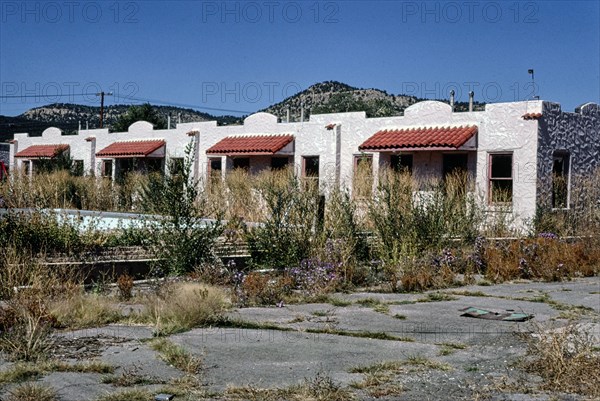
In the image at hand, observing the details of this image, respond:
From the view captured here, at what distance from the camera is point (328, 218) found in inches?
600

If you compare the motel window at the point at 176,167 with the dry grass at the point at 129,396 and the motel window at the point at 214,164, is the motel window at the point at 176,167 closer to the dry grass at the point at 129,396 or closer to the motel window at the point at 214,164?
the dry grass at the point at 129,396

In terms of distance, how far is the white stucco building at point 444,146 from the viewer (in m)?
23.3

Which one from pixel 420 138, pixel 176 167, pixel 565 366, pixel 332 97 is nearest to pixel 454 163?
pixel 420 138

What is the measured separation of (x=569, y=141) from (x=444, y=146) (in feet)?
13.4

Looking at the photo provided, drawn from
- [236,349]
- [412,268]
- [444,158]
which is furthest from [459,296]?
[444,158]

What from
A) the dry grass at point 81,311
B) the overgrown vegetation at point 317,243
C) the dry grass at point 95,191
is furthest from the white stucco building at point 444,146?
the dry grass at point 81,311

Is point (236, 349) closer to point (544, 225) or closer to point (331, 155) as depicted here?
point (544, 225)

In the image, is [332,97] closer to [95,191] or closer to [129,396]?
[95,191]

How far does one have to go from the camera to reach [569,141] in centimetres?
2439

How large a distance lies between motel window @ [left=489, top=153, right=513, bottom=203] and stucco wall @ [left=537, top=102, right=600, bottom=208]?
935 mm

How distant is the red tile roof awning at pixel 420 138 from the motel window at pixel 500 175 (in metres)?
1.12

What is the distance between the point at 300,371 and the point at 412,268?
7.05 m

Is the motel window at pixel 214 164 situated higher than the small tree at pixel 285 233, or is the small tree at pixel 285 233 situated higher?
the motel window at pixel 214 164

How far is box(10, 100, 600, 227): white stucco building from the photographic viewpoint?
23.3 meters
